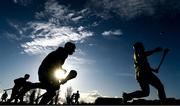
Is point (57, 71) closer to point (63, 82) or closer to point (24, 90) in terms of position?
point (63, 82)

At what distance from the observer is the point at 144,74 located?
862 centimetres

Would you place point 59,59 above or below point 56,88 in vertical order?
above

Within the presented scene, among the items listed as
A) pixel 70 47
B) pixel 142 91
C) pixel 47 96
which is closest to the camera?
pixel 47 96

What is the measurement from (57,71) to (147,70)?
2960 mm

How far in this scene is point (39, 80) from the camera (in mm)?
6922

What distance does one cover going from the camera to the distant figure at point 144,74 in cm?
849

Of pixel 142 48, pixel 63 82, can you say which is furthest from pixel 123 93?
pixel 63 82

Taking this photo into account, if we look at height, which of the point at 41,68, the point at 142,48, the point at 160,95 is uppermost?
the point at 142,48

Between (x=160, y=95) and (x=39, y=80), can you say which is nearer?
(x=39, y=80)

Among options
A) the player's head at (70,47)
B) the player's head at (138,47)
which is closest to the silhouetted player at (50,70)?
the player's head at (70,47)

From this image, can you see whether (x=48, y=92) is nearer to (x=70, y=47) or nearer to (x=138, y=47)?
(x=70, y=47)

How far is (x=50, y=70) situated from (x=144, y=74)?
3089 millimetres

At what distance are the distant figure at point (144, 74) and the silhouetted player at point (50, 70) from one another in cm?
268

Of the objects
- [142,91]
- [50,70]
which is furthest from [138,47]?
[50,70]
